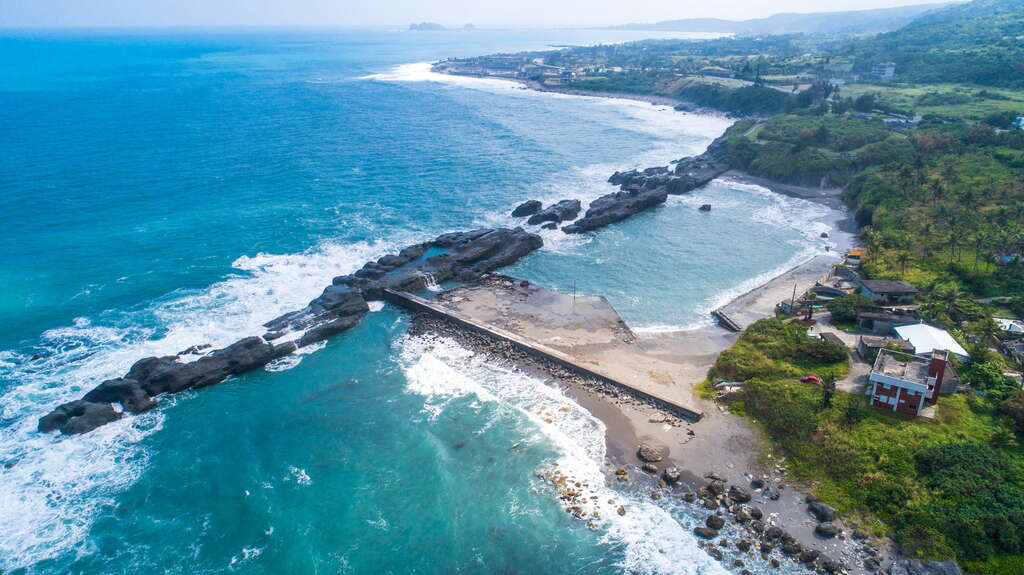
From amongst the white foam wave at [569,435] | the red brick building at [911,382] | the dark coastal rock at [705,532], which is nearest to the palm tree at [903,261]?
the red brick building at [911,382]

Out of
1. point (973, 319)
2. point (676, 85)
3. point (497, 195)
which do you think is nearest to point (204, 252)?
point (497, 195)

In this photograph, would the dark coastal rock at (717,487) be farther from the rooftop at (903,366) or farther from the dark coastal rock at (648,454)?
the rooftop at (903,366)

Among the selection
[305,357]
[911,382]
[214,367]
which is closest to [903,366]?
[911,382]

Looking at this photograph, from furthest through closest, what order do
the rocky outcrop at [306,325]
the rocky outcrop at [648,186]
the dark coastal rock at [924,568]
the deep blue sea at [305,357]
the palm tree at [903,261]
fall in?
the rocky outcrop at [648,186]
the palm tree at [903,261]
the rocky outcrop at [306,325]
the deep blue sea at [305,357]
the dark coastal rock at [924,568]

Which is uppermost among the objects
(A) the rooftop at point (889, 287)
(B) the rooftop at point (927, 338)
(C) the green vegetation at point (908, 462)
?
(A) the rooftop at point (889, 287)

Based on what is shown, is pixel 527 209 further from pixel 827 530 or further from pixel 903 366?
pixel 827 530

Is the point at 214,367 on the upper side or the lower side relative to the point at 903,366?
lower
